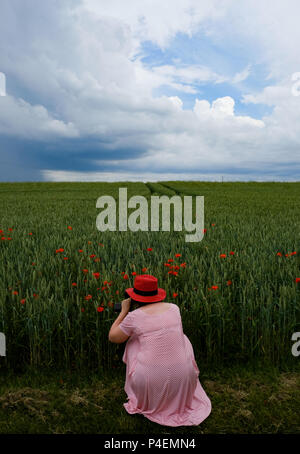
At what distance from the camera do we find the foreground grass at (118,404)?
2.64m

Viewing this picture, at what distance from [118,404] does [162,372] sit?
2.20 ft

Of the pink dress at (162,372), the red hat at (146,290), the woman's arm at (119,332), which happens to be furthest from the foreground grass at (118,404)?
the red hat at (146,290)

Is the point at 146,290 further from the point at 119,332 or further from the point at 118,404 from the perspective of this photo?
the point at 118,404

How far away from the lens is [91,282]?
392 centimetres

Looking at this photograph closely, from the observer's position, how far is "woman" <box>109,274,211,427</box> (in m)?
2.54

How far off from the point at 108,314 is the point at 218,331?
123cm

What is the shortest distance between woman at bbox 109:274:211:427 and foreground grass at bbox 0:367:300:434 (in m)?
0.10

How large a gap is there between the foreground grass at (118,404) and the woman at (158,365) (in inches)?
4.0

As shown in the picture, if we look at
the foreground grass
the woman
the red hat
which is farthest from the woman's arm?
the foreground grass

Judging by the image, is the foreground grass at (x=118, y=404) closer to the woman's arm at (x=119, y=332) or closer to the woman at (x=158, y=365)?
the woman at (x=158, y=365)

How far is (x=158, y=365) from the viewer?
2541mm

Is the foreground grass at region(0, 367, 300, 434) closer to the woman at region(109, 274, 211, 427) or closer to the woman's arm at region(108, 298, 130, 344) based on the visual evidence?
the woman at region(109, 274, 211, 427)
